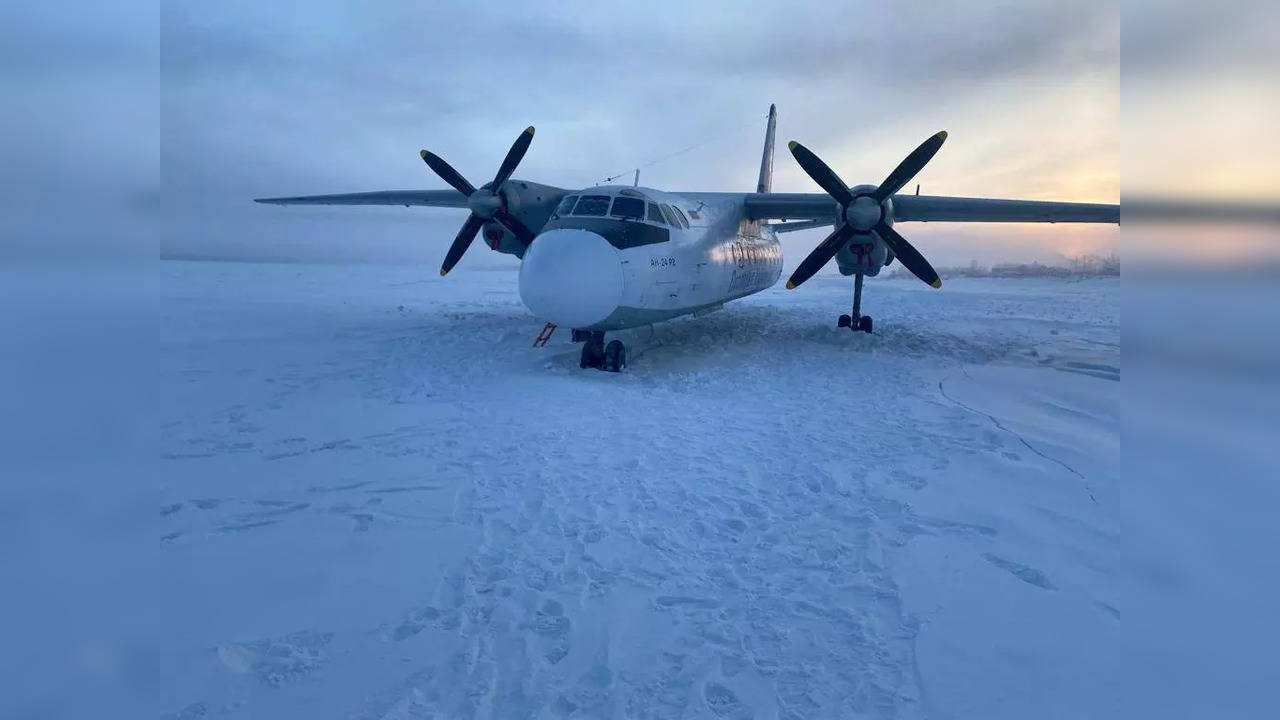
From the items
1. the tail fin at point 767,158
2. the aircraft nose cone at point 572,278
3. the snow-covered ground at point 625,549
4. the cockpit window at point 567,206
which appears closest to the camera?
the snow-covered ground at point 625,549

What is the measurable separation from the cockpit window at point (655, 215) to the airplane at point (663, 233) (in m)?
0.04

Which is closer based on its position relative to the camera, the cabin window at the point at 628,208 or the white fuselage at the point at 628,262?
the white fuselage at the point at 628,262

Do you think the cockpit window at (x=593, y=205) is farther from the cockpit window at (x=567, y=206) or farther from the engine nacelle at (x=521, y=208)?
the engine nacelle at (x=521, y=208)

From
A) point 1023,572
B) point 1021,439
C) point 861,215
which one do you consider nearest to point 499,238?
point 861,215

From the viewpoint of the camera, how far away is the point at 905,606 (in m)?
3.43

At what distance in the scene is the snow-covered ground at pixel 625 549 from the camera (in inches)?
108

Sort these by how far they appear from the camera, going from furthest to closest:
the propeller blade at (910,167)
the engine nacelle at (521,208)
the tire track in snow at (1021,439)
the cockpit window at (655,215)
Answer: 1. the engine nacelle at (521,208)
2. the propeller blade at (910,167)
3. the cockpit window at (655,215)
4. the tire track in snow at (1021,439)

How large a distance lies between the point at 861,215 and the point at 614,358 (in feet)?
21.8

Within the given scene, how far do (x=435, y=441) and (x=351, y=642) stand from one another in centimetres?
343

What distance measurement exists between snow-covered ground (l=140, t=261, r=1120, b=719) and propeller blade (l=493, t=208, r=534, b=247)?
6.49m

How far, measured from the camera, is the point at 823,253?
13.2 meters

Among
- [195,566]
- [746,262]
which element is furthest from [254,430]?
[746,262]

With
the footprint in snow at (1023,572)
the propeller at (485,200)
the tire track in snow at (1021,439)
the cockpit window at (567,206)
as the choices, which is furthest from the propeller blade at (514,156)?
the footprint in snow at (1023,572)

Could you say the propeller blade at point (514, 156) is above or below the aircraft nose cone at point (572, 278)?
above
